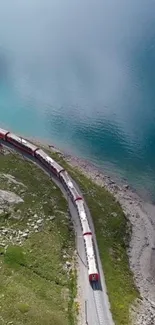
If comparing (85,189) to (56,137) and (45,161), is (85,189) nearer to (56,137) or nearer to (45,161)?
(45,161)

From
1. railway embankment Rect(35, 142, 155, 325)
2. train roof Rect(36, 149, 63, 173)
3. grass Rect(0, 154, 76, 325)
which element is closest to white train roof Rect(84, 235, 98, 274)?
grass Rect(0, 154, 76, 325)

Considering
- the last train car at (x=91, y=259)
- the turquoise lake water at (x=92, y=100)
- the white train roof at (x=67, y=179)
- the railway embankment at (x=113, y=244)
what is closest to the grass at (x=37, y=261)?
the railway embankment at (x=113, y=244)

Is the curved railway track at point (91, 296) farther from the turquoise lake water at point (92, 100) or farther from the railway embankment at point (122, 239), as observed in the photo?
the turquoise lake water at point (92, 100)

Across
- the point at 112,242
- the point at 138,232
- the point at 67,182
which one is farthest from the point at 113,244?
the point at 67,182

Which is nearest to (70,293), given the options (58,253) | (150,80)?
(58,253)

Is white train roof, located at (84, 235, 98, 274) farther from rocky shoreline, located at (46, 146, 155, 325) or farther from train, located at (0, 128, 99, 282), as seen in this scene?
rocky shoreline, located at (46, 146, 155, 325)
